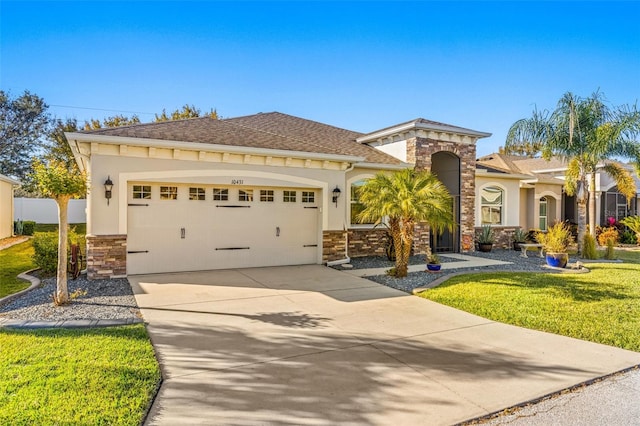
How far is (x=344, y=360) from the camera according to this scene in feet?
14.9

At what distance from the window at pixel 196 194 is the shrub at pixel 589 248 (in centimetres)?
1355

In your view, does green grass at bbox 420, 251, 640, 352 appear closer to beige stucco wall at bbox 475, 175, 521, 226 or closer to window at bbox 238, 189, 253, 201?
window at bbox 238, 189, 253, 201

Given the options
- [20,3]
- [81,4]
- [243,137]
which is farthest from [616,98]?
[20,3]

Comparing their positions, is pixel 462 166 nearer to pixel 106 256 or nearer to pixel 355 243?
pixel 355 243

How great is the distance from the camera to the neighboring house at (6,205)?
705 inches

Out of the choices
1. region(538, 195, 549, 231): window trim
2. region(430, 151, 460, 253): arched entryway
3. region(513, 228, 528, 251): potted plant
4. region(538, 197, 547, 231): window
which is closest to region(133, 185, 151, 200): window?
region(430, 151, 460, 253): arched entryway

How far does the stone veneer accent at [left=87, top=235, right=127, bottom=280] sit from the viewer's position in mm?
8820

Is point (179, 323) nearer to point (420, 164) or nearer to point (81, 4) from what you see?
point (81, 4)

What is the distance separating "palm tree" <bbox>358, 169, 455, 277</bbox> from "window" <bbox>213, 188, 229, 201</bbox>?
12.6 feet

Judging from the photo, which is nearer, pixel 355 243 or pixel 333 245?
A: pixel 333 245

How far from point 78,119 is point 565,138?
32547mm

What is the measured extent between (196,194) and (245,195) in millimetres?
1364

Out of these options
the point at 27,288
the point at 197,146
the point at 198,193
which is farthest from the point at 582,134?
the point at 27,288

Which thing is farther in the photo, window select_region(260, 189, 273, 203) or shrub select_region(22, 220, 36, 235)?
shrub select_region(22, 220, 36, 235)
